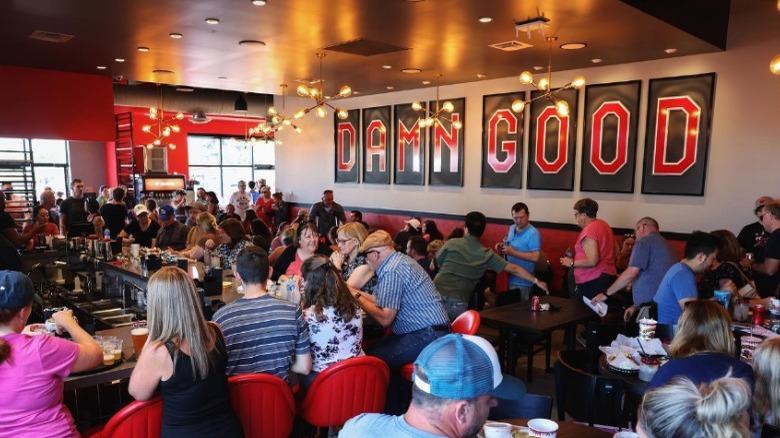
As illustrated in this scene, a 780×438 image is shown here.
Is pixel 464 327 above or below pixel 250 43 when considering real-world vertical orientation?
below

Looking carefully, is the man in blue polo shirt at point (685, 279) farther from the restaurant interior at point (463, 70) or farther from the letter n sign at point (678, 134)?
the letter n sign at point (678, 134)

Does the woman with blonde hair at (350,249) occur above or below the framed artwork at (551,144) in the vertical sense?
below

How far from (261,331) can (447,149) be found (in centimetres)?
740

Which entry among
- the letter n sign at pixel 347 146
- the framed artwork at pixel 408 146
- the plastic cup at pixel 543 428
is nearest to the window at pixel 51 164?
the letter n sign at pixel 347 146

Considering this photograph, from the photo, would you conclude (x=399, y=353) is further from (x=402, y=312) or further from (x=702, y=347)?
(x=702, y=347)

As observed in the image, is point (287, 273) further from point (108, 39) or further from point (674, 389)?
point (674, 389)

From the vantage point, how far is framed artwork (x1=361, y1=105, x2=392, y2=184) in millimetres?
10984

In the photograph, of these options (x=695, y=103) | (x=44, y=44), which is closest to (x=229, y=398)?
(x=44, y=44)

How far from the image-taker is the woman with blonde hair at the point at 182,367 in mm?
2369

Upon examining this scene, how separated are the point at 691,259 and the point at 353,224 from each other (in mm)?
2624

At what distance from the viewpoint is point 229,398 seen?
8.31ft

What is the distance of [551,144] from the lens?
8406mm

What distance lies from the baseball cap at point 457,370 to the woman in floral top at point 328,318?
159 centimetres

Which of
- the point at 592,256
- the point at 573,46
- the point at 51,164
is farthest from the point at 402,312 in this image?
the point at 51,164
